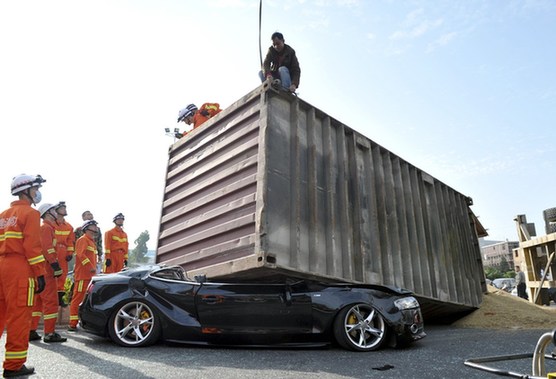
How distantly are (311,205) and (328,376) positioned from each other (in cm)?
219

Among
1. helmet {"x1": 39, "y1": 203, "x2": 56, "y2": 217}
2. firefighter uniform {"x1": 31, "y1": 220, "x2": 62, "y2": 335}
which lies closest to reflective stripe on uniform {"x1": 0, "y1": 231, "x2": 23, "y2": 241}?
firefighter uniform {"x1": 31, "y1": 220, "x2": 62, "y2": 335}

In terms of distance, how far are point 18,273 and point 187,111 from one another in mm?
4325

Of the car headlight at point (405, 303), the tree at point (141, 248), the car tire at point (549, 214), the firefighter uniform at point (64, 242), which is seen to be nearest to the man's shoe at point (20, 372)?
the firefighter uniform at point (64, 242)

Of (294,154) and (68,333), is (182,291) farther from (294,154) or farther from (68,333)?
(68,333)

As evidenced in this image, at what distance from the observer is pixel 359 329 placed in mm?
4469

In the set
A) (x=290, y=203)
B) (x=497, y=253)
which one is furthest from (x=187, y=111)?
(x=497, y=253)

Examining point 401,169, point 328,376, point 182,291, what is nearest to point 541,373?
point 328,376

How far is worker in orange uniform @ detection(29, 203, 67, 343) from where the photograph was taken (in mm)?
5219

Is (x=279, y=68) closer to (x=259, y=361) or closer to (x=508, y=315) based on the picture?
(x=259, y=361)

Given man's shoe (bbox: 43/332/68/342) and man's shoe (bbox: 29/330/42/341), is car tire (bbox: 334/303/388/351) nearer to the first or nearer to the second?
man's shoe (bbox: 43/332/68/342)

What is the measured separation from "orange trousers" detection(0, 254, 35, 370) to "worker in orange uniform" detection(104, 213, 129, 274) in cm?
390

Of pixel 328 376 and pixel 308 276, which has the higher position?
pixel 308 276

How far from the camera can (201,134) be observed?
244 inches

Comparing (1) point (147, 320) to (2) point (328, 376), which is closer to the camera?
(2) point (328, 376)
